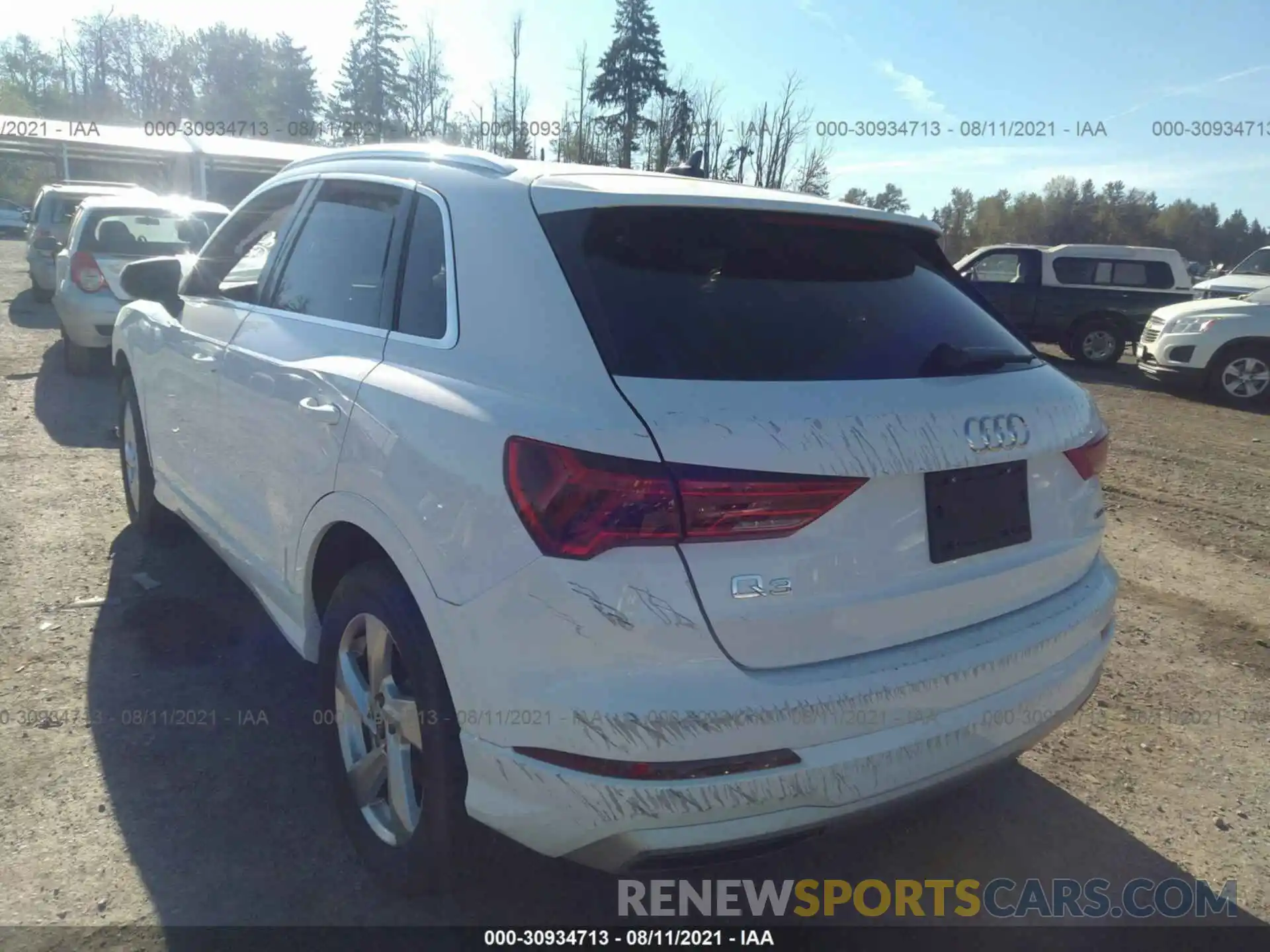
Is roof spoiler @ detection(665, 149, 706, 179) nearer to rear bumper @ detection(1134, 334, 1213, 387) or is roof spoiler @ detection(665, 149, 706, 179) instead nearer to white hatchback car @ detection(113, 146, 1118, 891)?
white hatchback car @ detection(113, 146, 1118, 891)

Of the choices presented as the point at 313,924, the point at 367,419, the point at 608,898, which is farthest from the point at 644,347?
the point at 313,924

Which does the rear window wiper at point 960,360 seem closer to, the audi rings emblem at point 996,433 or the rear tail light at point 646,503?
→ the audi rings emblem at point 996,433

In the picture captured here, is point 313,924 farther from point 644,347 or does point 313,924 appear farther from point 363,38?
point 363,38

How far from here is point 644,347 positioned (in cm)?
204

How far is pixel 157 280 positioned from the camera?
4293 mm

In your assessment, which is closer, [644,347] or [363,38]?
[644,347]

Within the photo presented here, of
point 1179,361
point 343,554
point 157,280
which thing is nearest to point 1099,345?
point 1179,361

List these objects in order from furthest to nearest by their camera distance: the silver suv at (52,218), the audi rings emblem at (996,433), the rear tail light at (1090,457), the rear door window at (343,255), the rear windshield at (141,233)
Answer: the silver suv at (52,218), the rear windshield at (141,233), the rear door window at (343,255), the rear tail light at (1090,457), the audi rings emblem at (996,433)

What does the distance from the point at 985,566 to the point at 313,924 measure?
1914 millimetres

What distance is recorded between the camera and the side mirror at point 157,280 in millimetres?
4266

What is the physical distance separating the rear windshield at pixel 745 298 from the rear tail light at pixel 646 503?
0.80 feet

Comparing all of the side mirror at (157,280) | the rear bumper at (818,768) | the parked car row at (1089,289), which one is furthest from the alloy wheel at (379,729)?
the parked car row at (1089,289)

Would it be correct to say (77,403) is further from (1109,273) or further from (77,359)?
(1109,273)

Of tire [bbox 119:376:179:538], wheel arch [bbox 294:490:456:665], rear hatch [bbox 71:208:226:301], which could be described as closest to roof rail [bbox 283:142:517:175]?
wheel arch [bbox 294:490:456:665]
